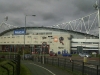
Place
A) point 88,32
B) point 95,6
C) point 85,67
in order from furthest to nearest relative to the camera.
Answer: point 88,32 < point 95,6 < point 85,67

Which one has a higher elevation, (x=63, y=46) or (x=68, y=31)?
(x=68, y=31)

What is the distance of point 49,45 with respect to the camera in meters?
123

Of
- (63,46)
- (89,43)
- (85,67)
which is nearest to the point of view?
(85,67)

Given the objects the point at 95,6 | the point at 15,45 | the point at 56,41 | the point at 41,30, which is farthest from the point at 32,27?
the point at 95,6

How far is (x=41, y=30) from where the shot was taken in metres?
170

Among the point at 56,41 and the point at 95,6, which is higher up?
the point at 95,6

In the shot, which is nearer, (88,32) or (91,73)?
(91,73)

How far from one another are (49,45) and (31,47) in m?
12.2

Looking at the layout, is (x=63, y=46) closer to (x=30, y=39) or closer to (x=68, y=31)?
(x=30, y=39)

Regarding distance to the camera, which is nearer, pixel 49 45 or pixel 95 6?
pixel 95 6

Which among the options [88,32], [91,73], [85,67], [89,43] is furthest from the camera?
[88,32]

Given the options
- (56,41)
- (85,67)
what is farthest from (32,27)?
(85,67)

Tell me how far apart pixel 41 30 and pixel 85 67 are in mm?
154724

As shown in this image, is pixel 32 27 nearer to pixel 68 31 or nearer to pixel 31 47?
pixel 68 31
